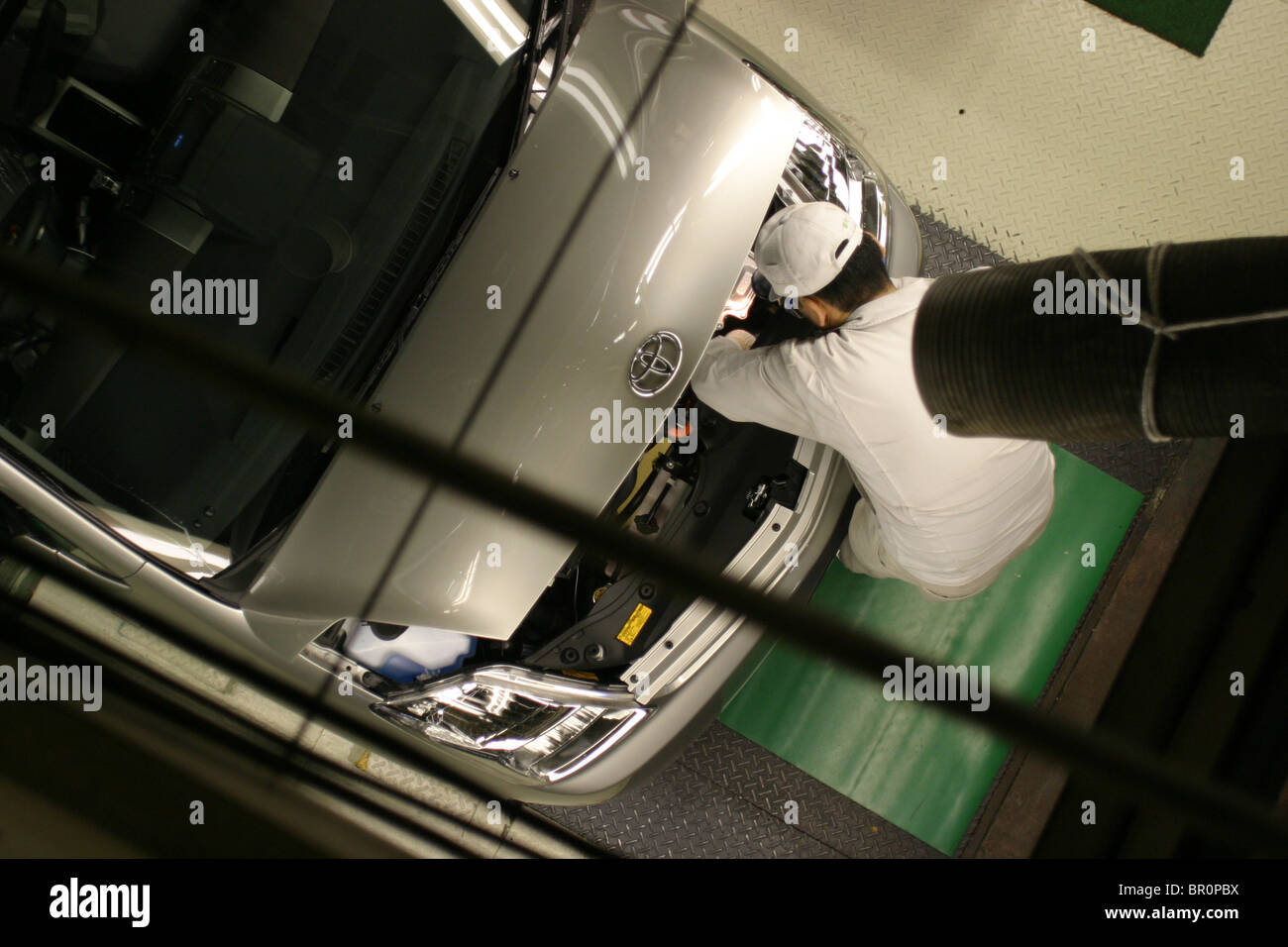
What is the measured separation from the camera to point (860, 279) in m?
2.18

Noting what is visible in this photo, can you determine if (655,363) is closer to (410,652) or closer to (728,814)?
(410,652)

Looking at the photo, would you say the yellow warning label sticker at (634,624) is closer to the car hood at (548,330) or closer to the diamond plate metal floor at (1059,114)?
the car hood at (548,330)

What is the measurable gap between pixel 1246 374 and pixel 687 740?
6.00 feet

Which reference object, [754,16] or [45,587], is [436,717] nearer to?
[45,587]

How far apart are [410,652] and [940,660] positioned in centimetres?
182

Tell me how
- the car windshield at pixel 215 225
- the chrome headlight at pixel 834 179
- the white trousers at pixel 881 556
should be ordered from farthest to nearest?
the white trousers at pixel 881 556
the chrome headlight at pixel 834 179
the car windshield at pixel 215 225

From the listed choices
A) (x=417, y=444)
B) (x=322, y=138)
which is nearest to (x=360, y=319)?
(x=322, y=138)

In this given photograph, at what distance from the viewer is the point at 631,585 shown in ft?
7.99

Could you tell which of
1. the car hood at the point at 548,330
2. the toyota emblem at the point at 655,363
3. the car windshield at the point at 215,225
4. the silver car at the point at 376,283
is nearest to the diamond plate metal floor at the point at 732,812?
the silver car at the point at 376,283

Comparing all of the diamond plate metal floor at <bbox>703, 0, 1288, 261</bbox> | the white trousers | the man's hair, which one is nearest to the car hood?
the man's hair

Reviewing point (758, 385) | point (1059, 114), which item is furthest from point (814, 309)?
point (1059, 114)

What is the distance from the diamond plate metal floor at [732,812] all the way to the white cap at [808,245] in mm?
1035

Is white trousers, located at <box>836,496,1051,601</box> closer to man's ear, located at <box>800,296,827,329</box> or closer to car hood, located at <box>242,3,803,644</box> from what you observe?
man's ear, located at <box>800,296,827,329</box>

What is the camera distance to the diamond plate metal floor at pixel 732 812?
3072mm
